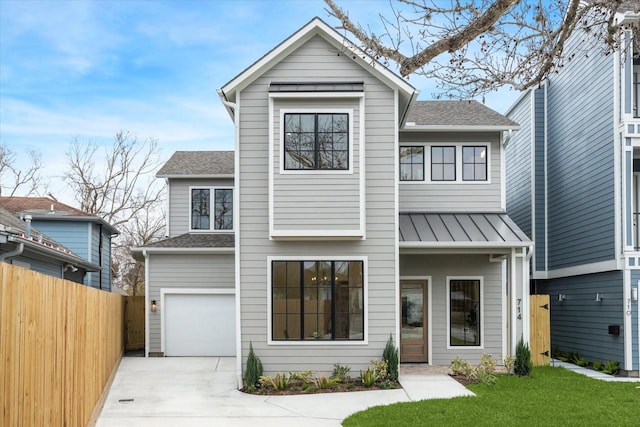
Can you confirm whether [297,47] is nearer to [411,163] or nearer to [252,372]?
[411,163]

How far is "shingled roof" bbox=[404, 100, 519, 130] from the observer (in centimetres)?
1382

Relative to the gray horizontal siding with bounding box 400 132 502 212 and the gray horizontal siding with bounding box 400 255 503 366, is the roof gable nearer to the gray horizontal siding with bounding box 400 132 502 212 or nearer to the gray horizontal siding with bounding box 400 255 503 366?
the gray horizontal siding with bounding box 400 132 502 212

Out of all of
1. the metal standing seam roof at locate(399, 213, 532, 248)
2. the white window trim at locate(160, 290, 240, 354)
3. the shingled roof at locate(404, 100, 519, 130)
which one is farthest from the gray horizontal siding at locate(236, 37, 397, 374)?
the white window trim at locate(160, 290, 240, 354)

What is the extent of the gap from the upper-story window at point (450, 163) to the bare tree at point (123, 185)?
20566mm

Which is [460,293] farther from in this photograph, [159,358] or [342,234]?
[159,358]

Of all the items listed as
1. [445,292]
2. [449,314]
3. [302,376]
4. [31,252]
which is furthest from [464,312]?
[31,252]

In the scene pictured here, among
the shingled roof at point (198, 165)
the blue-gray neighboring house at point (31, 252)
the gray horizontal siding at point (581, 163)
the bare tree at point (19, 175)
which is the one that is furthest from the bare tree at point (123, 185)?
the gray horizontal siding at point (581, 163)

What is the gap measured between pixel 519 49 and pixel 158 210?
89.2ft

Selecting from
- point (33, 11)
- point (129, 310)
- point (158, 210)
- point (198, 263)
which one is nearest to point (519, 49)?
point (198, 263)

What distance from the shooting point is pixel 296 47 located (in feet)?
38.2

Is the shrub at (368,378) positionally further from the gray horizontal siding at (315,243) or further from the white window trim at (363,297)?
the white window trim at (363,297)

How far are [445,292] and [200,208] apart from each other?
787cm

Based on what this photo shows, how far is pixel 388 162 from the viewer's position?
11.6m

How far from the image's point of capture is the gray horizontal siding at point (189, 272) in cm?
1581
